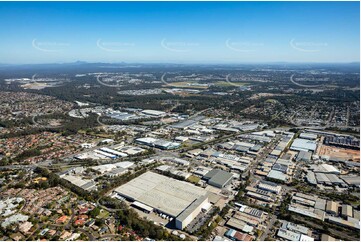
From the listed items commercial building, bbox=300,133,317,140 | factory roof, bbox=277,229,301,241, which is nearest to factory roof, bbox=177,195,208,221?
factory roof, bbox=277,229,301,241

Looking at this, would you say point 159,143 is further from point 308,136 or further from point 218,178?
point 308,136

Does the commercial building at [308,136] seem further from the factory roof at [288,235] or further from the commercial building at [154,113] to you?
the commercial building at [154,113]

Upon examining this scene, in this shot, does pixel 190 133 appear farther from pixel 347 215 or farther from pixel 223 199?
pixel 347 215

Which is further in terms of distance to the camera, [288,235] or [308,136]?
[308,136]

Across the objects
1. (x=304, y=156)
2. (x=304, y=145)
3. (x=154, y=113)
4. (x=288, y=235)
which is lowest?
(x=288, y=235)

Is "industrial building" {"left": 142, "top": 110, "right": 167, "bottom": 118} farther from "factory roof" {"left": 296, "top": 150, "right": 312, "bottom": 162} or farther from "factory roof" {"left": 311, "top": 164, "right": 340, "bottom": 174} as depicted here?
"factory roof" {"left": 311, "top": 164, "right": 340, "bottom": 174}

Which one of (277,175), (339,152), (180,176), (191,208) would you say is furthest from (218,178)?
(339,152)

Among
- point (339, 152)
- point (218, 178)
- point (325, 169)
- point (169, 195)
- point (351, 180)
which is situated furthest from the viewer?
point (339, 152)
